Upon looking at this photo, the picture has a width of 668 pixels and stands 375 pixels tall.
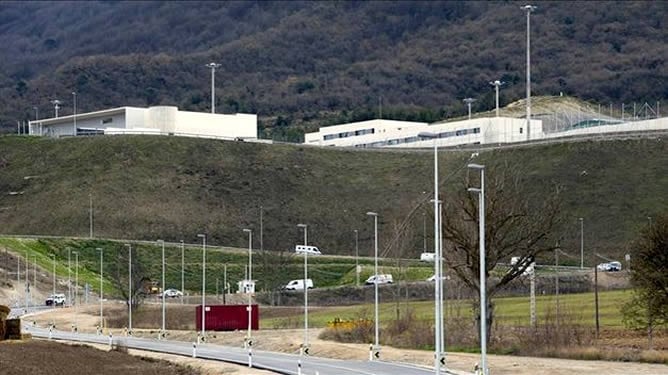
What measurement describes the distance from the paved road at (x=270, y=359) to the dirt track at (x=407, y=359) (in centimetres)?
145

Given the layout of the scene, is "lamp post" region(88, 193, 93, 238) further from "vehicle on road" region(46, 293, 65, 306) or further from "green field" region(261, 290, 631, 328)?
"green field" region(261, 290, 631, 328)

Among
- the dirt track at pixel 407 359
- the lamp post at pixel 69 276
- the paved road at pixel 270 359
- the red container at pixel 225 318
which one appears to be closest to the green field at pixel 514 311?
the red container at pixel 225 318

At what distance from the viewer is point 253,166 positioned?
639 ft

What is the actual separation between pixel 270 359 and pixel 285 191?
111m

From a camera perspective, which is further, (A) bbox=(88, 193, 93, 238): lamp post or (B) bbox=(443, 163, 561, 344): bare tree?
(A) bbox=(88, 193, 93, 238): lamp post

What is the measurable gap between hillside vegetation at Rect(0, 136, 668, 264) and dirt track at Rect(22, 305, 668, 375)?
53.4 m

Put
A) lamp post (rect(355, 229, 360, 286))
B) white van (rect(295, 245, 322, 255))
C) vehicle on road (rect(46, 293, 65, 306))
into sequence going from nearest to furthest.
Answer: vehicle on road (rect(46, 293, 65, 306)) → lamp post (rect(355, 229, 360, 286)) → white van (rect(295, 245, 322, 255))

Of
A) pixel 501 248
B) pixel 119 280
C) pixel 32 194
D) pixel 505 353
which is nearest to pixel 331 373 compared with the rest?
pixel 505 353

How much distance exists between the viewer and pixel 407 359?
2847 inches

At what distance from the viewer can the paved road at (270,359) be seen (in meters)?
64.4

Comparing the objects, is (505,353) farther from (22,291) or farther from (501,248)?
(22,291)

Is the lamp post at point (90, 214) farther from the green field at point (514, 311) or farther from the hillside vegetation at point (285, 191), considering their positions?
the green field at point (514, 311)

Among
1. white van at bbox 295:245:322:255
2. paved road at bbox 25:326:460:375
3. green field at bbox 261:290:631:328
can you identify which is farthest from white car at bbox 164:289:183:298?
paved road at bbox 25:326:460:375

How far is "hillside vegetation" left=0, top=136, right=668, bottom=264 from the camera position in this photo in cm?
15788
